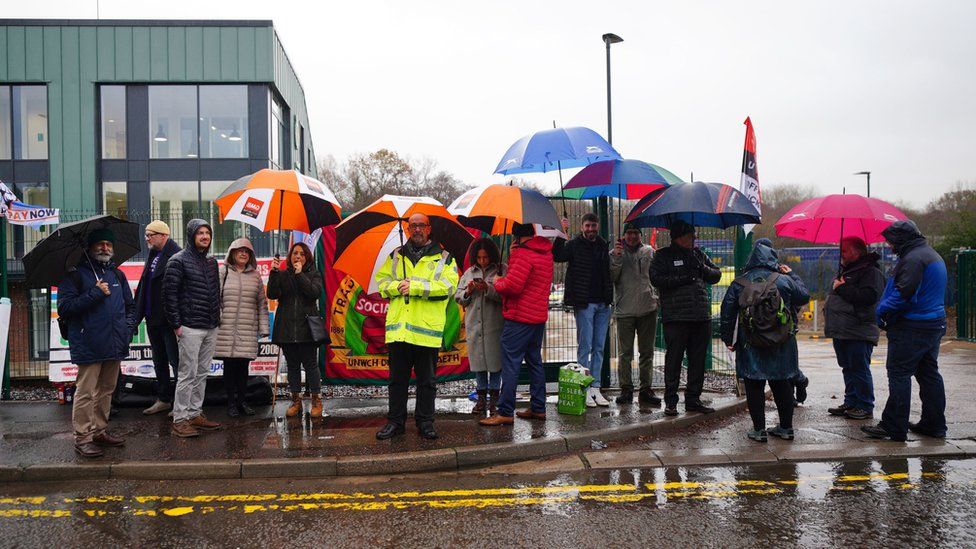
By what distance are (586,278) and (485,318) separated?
1.20m

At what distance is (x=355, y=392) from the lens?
932cm

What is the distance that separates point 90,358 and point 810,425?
22.3 ft

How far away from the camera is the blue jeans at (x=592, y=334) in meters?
8.00

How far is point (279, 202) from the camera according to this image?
773cm

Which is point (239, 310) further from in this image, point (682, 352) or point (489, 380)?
point (682, 352)

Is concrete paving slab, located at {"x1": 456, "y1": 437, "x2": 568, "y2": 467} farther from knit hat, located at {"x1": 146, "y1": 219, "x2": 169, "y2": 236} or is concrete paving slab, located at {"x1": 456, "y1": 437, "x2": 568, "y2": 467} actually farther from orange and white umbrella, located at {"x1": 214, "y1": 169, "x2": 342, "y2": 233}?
knit hat, located at {"x1": 146, "y1": 219, "x2": 169, "y2": 236}

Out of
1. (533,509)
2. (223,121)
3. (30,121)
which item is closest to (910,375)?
(533,509)

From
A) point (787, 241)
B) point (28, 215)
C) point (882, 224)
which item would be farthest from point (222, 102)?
point (787, 241)

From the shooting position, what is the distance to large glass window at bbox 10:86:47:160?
25844mm

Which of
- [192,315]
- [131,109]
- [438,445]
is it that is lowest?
[438,445]

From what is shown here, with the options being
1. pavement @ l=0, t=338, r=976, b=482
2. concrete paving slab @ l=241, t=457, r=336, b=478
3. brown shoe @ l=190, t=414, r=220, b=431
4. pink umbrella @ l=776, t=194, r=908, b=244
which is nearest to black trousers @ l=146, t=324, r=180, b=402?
pavement @ l=0, t=338, r=976, b=482

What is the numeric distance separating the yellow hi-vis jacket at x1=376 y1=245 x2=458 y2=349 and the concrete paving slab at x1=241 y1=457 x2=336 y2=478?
1.22 m

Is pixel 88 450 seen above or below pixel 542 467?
above

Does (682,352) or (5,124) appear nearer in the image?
(682,352)
